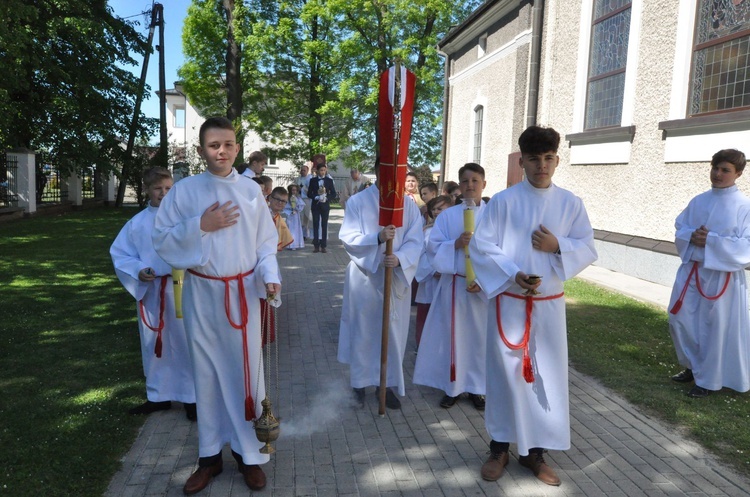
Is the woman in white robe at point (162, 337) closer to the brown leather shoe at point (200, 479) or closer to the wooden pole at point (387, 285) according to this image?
the brown leather shoe at point (200, 479)

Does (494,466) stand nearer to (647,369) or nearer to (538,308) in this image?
(538,308)

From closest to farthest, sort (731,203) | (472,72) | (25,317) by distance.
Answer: (731,203)
(25,317)
(472,72)

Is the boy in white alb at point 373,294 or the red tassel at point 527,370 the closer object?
the red tassel at point 527,370

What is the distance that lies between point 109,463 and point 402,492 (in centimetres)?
186

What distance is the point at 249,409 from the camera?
364 cm

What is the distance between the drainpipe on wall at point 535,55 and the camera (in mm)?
14672

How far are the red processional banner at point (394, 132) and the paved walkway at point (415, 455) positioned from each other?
161cm

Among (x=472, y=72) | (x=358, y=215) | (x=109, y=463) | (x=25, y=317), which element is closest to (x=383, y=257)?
(x=358, y=215)

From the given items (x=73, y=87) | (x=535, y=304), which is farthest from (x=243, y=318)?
(x=73, y=87)

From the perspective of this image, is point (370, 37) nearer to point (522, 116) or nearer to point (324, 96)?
point (324, 96)

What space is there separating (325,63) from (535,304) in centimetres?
2971

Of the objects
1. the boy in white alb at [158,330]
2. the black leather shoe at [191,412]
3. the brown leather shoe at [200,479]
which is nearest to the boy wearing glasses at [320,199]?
the boy in white alb at [158,330]

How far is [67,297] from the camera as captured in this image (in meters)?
8.84

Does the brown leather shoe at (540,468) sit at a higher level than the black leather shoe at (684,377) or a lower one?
lower
